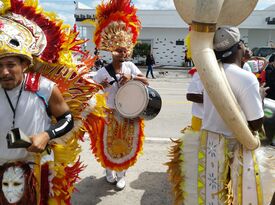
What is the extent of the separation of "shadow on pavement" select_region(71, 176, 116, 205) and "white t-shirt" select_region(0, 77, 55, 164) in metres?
1.65

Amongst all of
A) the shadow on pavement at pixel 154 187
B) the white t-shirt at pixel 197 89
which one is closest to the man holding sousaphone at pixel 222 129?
the white t-shirt at pixel 197 89

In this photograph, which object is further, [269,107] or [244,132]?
[269,107]

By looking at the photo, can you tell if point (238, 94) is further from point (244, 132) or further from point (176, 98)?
point (176, 98)

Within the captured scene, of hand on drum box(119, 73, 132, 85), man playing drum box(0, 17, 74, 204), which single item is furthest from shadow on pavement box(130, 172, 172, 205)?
man playing drum box(0, 17, 74, 204)

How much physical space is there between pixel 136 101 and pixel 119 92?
23cm

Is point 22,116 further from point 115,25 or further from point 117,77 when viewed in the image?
point 115,25

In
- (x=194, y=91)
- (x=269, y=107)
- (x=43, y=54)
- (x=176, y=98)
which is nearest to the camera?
(x=43, y=54)

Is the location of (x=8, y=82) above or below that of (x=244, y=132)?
above

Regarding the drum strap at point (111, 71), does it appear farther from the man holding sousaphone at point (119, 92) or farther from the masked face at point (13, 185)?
the masked face at point (13, 185)

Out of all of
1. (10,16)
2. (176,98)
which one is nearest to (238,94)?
(10,16)

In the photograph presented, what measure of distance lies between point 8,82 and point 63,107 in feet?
1.34

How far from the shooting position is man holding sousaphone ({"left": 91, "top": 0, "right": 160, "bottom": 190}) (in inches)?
163

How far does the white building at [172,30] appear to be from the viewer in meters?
31.6

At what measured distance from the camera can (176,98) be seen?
11.2 meters
